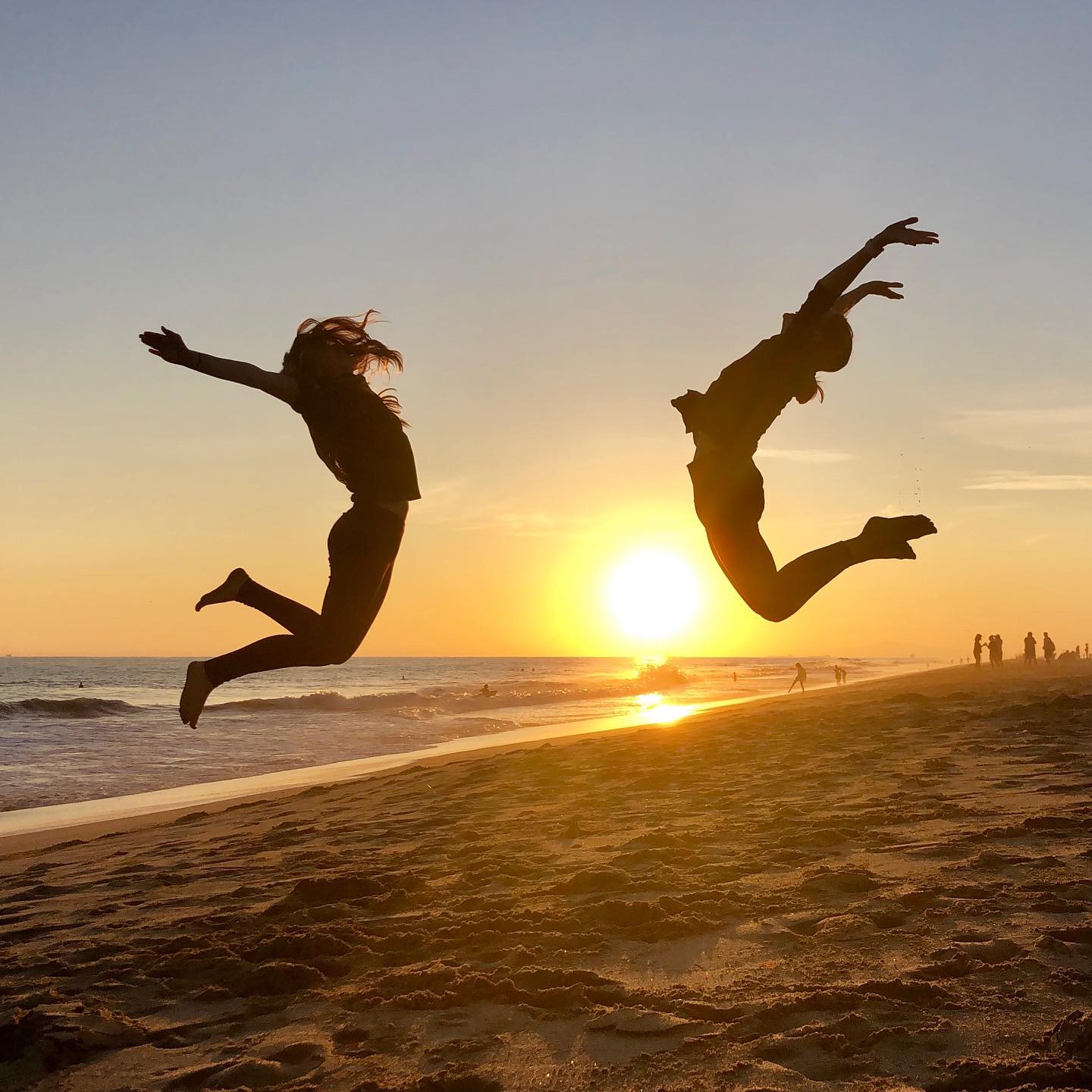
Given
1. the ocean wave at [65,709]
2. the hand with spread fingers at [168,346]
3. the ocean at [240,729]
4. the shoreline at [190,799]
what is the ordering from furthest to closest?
the ocean wave at [65,709]
the ocean at [240,729]
the shoreline at [190,799]
the hand with spread fingers at [168,346]

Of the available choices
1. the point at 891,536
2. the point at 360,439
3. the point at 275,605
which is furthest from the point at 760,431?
the point at 275,605

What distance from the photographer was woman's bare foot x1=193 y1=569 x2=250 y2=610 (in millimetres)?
4176

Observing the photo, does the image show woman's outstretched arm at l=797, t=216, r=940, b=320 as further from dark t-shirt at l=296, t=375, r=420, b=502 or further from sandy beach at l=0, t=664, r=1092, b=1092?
sandy beach at l=0, t=664, r=1092, b=1092

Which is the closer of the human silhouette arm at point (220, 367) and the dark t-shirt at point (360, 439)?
the human silhouette arm at point (220, 367)

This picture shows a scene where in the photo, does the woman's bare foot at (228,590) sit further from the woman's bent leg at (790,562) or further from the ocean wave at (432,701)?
the ocean wave at (432,701)

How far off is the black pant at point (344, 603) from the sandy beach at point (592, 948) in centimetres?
135

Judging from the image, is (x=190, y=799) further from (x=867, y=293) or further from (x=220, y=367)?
(x=867, y=293)

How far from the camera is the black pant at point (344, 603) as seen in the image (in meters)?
4.08

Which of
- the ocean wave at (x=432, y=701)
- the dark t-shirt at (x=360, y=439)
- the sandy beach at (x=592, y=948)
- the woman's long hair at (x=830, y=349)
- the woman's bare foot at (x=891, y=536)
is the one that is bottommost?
the ocean wave at (x=432, y=701)

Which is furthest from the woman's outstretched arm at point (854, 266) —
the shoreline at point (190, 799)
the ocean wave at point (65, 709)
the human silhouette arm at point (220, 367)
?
the ocean wave at point (65, 709)

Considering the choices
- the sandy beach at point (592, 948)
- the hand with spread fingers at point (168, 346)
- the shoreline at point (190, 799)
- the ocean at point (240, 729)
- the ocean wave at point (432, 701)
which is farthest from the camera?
the ocean wave at point (432, 701)

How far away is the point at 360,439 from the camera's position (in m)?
4.11

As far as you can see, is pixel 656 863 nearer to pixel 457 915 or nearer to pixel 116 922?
pixel 457 915

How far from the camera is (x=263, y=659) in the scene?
4.14 meters
